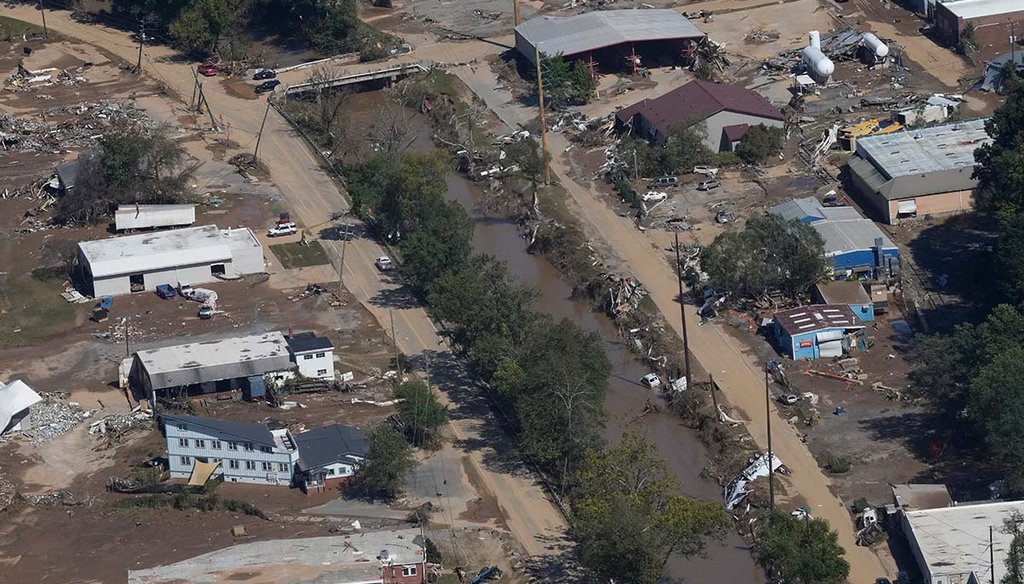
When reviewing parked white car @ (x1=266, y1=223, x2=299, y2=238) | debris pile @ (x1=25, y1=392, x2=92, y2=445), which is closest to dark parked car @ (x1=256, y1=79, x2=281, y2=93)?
parked white car @ (x1=266, y1=223, x2=299, y2=238)

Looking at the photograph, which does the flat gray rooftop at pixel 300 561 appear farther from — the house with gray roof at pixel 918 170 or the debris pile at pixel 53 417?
the house with gray roof at pixel 918 170

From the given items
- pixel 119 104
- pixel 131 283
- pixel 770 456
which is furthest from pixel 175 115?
pixel 770 456

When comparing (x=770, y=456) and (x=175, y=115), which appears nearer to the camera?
(x=770, y=456)

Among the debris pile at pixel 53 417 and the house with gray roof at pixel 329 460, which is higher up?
the house with gray roof at pixel 329 460

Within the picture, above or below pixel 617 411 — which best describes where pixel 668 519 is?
above

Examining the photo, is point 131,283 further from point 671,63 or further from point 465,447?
point 671,63

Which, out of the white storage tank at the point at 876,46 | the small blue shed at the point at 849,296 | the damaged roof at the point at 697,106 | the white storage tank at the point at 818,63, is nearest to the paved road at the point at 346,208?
the small blue shed at the point at 849,296

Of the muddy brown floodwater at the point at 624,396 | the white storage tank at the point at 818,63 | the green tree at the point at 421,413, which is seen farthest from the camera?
the white storage tank at the point at 818,63

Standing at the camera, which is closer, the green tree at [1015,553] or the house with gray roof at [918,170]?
the green tree at [1015,553]
